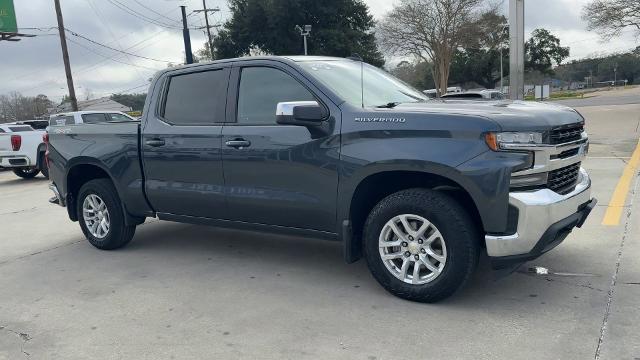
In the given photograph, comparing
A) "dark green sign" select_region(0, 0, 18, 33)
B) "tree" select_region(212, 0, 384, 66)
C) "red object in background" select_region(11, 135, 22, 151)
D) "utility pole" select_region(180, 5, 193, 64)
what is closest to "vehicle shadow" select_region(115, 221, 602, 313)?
"red object in background" select_region(11, 135, 22, 151)

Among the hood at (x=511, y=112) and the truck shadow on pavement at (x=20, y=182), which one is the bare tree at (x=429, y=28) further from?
the hood at (x=511, y=112)

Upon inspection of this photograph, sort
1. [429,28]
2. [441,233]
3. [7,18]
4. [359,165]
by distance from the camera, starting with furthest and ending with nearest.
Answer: [429,28] → [7,18] → [359,165] → [441,233]

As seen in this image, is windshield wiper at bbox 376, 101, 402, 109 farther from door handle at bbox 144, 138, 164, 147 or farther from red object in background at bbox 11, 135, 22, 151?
red object in background at bbox 11, 135, 22, 151

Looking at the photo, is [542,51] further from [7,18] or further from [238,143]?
[238,143]

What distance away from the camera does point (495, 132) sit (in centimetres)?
356

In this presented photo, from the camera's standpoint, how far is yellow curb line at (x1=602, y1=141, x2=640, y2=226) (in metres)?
6.11

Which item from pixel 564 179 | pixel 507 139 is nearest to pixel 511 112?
pixel 507 139

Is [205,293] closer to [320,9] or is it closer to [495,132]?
[495,132]

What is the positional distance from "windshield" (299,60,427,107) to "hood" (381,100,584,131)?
1.08ft

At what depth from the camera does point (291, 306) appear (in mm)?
4156

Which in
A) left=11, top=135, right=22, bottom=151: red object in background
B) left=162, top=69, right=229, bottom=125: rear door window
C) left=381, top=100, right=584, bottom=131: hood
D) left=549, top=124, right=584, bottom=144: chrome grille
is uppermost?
left=162, top=69, right=229, bottom=125: rear door window

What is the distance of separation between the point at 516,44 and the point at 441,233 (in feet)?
31.9

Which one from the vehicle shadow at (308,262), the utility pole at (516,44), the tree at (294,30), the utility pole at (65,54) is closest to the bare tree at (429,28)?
the tree at (294,30)

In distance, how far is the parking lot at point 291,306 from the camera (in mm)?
3445
